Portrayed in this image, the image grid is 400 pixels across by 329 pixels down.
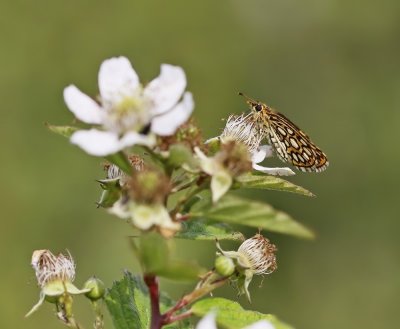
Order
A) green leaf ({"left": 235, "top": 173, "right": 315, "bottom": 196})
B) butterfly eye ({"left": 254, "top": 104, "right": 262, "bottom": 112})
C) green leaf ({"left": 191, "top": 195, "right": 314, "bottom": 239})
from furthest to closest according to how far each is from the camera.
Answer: butterfly eye ({"left": 254, "top": 104, "right": 262, "bottom": 112}) → green leaf ({"left": 235, "top": 173, "right": 315, "bottom": 196}) → green leaf ({"left": 191, "top": 195, "right": 314, "bottom": 239})

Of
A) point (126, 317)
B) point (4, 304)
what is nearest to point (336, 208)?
point (4, 304)

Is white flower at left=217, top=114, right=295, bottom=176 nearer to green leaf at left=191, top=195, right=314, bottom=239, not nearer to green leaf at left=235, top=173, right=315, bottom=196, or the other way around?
green leaf at left=235, top=173, right=315, bottom=196

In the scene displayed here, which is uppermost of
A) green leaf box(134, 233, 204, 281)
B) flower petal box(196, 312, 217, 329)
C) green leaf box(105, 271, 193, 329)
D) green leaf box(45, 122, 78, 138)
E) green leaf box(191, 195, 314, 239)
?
green leaf box(45, 122, 78, 138)

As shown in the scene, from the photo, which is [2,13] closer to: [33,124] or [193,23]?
[33,124]

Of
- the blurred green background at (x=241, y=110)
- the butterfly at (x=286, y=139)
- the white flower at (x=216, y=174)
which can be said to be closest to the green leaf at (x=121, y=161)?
the white flower at (x=216, y=174)

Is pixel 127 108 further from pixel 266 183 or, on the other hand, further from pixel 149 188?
pixel 266 183

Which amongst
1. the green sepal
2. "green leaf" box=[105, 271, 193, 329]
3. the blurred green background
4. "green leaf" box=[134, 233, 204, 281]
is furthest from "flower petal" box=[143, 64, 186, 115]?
the blurred green background

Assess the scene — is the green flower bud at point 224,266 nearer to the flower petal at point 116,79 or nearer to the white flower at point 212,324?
the white flower at point 212,324
